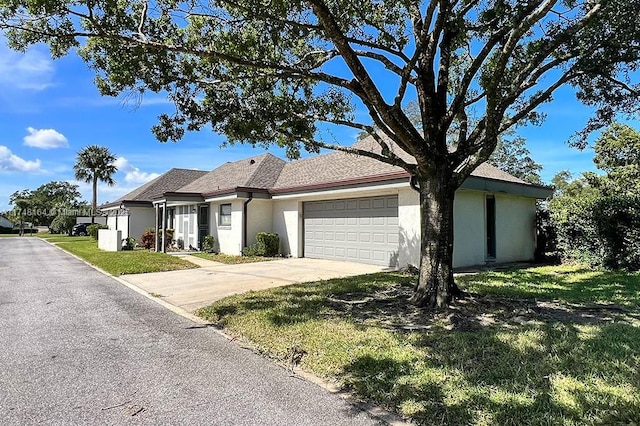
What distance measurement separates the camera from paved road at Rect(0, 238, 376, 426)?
3.43 meters

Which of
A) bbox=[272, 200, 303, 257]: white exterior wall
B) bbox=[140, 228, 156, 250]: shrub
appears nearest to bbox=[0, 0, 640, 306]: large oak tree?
bbox=[272, 200, 303, 257]: white exterior wall

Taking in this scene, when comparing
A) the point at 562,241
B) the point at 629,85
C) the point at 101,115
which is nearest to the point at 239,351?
the point at 629,85

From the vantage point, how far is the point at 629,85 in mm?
8547

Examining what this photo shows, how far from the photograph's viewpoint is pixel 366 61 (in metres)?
9.65

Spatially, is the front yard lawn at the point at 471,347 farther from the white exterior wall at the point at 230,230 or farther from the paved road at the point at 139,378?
the white exterior wall at the point at 230,230

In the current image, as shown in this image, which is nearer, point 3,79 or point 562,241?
point 3,79

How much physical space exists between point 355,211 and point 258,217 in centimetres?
556

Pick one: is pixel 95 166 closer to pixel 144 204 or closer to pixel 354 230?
pixel 144 204

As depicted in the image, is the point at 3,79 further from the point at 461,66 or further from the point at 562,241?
the point at 562,241

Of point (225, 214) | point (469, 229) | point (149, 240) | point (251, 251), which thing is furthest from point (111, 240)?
point (469, 229)

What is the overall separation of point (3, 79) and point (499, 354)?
1088 centimetres

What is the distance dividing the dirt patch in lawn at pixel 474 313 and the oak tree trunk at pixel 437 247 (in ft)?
0.95

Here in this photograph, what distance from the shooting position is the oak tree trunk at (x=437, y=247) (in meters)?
7.02

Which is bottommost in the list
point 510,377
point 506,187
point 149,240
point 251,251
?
point 510,377
